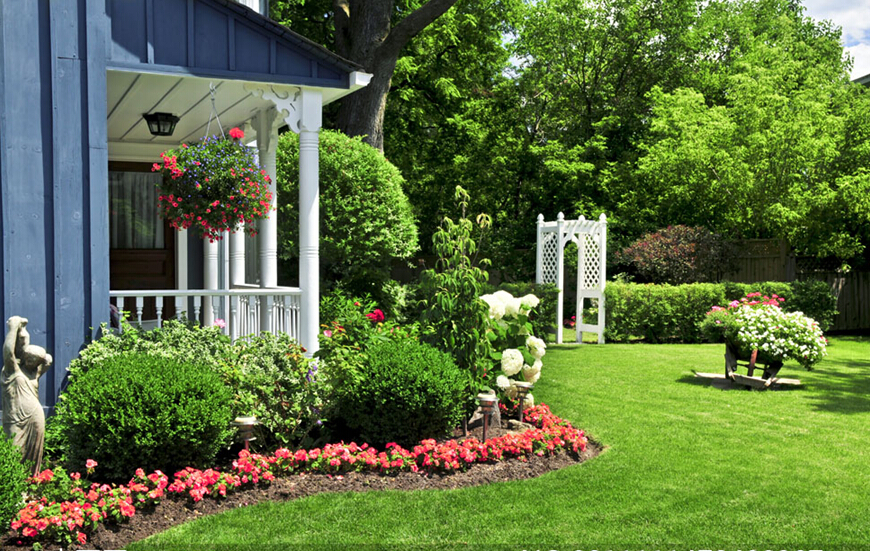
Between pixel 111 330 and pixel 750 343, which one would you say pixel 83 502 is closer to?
pixel 111 330

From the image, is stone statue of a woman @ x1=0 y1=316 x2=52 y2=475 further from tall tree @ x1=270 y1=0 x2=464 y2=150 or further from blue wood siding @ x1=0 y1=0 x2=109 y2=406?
tall tree @ x1=270 y1=0 x2=464 y2=150

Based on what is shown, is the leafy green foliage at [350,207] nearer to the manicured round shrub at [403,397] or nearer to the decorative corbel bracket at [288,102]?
the decorative corbel bracket at [288,102]

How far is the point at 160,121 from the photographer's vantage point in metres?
7.95

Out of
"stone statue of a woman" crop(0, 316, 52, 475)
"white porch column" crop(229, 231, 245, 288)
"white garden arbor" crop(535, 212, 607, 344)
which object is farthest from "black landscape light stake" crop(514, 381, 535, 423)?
"white garden arbor" crop(535, 212, 607, 344)

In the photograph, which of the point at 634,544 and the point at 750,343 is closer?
the point at 634,544

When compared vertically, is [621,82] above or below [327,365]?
above

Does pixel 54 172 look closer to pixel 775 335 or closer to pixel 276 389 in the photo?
pixel 276 389

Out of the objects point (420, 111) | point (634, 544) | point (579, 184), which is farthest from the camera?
point (579, 184)

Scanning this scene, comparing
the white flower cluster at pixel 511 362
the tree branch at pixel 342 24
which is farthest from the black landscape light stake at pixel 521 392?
the tree branch at pixel 342 24

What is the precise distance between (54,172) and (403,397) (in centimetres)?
298

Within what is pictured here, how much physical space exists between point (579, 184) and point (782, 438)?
14.2 metres

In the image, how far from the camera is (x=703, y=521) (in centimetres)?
463

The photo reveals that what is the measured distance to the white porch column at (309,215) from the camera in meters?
6.80

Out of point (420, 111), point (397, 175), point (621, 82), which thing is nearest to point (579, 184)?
point (621, 82)
